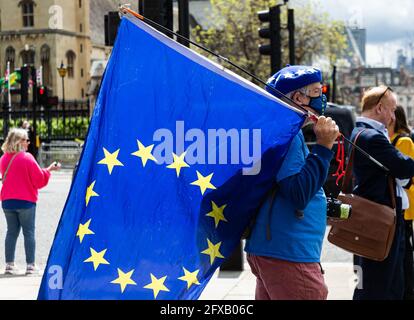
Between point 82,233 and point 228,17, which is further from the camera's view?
point 228,17

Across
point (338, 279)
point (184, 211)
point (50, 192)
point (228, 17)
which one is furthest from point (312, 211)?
point (228, 17)

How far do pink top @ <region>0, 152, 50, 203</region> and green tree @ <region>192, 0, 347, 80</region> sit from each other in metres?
43.8

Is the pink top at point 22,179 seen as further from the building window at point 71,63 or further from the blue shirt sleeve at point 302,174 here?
the building window at point 71,63

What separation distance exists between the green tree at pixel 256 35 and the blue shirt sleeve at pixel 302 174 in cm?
4956

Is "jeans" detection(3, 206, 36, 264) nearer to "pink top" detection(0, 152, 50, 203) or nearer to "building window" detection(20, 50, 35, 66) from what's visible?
"pink top" detection(0, 152, 50, 203)

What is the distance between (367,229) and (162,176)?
6.50 feet

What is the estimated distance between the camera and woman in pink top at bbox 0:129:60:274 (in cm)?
977

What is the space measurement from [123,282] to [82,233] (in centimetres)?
26

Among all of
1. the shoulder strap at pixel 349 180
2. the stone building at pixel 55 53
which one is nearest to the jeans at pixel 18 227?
the shoulder strap at pixel 349 180

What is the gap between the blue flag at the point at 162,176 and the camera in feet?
12.7

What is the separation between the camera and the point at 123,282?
386 cm

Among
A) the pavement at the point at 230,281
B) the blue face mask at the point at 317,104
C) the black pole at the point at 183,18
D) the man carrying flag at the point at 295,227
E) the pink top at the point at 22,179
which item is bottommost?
the pavement at the point at 230,281

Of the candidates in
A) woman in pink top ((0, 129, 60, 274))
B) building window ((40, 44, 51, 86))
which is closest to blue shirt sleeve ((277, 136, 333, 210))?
woman in pink top ((0, 129, 60, 274))

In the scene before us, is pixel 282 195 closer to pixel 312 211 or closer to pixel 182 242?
pixel 312 211
